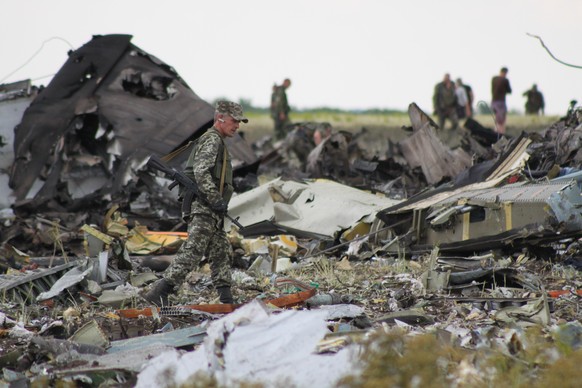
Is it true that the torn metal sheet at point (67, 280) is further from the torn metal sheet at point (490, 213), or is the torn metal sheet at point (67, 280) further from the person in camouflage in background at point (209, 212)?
the torn metal sheet at point (490, 213)

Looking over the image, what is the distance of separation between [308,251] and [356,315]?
4408 millimetres

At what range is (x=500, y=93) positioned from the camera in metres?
20.9

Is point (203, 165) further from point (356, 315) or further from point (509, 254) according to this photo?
point (509, 254)

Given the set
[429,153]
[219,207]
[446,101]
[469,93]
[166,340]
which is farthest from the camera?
[469,93]

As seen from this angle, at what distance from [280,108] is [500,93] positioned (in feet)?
19.8

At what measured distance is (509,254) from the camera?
9227 mm

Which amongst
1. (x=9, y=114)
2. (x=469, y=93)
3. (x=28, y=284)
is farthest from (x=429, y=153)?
(x=469, y=93)

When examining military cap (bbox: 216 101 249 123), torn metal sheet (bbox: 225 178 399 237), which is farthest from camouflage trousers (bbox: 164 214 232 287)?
torn metal sheet (bbox: 225 178 399 237)

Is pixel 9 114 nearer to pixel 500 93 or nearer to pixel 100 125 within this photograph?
pixel 100 125

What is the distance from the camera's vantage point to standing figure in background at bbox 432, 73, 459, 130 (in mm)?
23547

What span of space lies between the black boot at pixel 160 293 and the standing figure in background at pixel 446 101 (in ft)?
58.0

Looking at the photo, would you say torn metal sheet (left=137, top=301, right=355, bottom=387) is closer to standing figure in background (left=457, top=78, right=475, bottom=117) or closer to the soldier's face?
the soldier's face

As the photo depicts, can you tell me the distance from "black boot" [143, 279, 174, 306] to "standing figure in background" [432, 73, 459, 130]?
17.7m

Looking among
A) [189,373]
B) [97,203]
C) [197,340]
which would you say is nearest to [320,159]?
[97,203]
